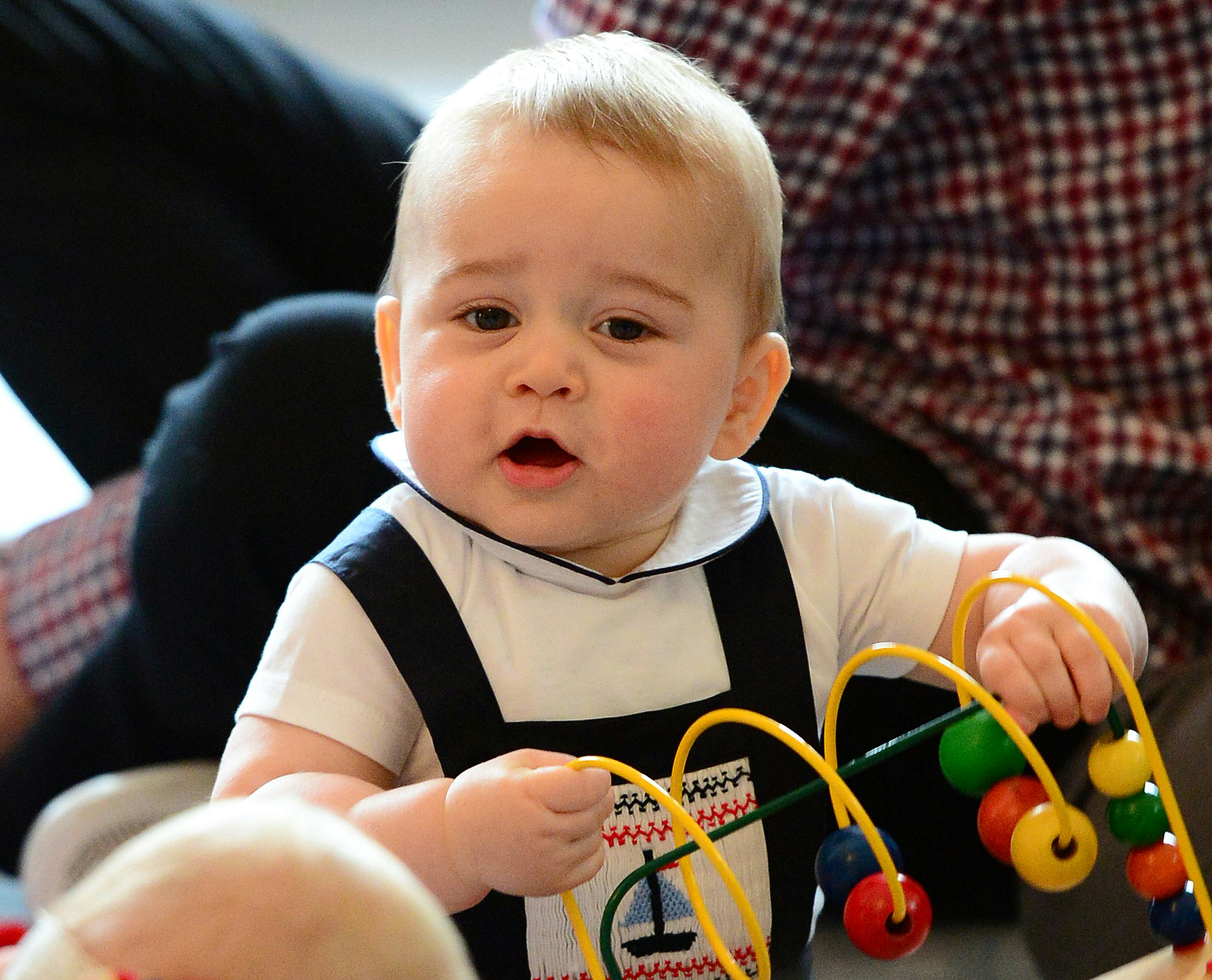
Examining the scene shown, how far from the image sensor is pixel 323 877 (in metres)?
0.34

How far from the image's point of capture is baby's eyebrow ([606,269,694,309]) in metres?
0.56

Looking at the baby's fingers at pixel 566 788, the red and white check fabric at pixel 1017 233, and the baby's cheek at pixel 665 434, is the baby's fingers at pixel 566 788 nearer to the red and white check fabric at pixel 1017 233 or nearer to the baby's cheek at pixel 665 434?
the baby's cheek at pixel 665 434

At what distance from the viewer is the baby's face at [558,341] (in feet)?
1.81

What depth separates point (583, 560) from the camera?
625 millimetres

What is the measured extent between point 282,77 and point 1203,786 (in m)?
0.83

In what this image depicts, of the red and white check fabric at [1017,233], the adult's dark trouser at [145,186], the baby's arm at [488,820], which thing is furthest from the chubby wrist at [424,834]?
the adult's dark trouser at [145,186]

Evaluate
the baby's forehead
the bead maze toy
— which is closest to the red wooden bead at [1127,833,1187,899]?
the bead maze toy

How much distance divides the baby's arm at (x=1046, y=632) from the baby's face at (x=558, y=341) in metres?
0.16

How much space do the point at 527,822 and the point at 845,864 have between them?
0.42 feet

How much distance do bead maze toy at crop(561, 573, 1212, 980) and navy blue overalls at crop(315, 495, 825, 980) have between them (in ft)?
0.17

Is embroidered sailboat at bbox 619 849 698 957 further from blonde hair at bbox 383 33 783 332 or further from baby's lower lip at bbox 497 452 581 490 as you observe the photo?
blonde hair at bbox 383 33 783 332

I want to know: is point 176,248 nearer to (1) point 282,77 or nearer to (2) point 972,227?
(1) point 282,77

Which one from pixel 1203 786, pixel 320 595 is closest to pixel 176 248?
pixel 320 595

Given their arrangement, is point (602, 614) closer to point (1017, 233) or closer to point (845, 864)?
point (845, 864)
